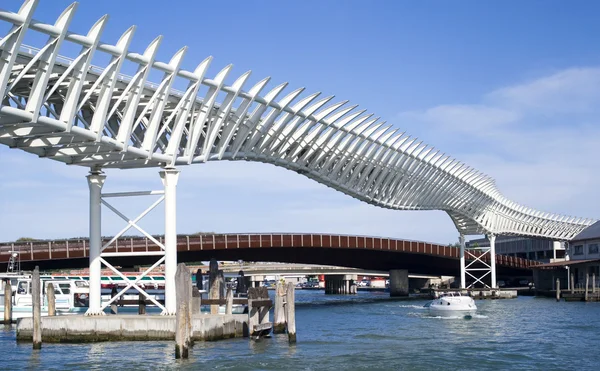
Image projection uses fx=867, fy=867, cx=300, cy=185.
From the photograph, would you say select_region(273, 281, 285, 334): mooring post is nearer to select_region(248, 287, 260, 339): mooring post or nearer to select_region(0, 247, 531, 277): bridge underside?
select_region(248, 287, 260, 339): mooring post

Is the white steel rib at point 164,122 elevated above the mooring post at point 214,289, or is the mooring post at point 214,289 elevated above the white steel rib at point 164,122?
the white steel rib at point 164,122

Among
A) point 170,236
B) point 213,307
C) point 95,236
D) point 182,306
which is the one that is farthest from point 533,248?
point 182,306

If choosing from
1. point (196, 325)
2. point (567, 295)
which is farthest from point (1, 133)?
point (567, 295)

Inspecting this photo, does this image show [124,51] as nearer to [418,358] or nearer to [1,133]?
[1,133]

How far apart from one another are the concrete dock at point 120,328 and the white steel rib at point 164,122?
7.63m

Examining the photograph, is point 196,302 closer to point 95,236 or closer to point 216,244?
point 95,236

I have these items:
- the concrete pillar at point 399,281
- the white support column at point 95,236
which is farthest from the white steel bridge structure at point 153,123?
the concrete pillar at point 399,281

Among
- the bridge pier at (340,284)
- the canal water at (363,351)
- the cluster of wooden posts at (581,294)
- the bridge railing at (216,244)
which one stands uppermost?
the bridge railing at (216,244)

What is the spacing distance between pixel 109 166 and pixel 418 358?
18182 mm

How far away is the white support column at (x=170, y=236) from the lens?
41.9m

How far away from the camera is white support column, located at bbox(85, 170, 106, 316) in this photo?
42688 millimetres

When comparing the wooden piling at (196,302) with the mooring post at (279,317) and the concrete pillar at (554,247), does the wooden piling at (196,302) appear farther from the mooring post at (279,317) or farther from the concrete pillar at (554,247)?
the concrete pillar at (554,247)

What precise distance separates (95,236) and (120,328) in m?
4.93

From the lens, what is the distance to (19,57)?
109 feet
